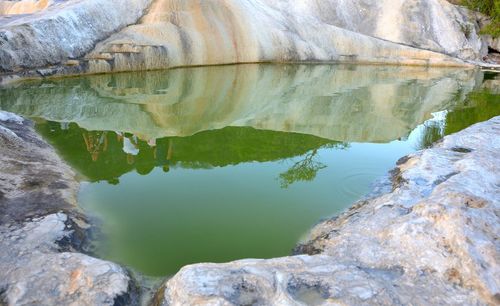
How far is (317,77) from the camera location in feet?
53.9

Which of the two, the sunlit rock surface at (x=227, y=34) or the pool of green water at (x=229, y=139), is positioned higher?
the sunlit rock surface at (x=227, y=34)

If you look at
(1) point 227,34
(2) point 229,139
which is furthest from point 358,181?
(1) point 227,34

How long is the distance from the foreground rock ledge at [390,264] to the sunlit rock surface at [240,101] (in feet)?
13.9

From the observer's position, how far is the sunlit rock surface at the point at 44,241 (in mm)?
3178

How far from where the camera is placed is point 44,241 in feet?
12.7

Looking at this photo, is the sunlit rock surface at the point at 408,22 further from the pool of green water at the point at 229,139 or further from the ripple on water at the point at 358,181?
the ripple on water at the point at 358,181

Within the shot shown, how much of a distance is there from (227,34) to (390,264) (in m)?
15.8

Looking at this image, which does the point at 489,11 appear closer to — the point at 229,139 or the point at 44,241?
the point at 229,139

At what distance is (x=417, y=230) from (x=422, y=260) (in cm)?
32

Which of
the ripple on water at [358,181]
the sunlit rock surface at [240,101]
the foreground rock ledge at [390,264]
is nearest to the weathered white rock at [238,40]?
the sunlit rock surface at [240,101]

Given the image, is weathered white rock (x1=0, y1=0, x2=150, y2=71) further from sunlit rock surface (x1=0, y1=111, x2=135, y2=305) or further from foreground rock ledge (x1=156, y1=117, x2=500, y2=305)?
foreground rock ledge (x1=156, y1=117, x2=500, y2=305)

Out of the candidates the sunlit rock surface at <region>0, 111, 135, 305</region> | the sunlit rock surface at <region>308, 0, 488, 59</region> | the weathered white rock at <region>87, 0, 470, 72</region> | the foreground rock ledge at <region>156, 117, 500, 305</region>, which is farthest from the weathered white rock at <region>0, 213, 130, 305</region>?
the sunlit rock surface at <region>308, 0, 488, 59</region>

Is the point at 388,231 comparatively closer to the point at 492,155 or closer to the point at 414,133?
the point at 492,155

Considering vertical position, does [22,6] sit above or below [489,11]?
below
